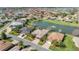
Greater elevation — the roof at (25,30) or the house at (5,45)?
the roof at (25,30)

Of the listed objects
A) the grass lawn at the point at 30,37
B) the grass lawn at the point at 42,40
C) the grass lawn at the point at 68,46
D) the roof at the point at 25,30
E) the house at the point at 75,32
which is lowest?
the grass lawn at the point at 68,46

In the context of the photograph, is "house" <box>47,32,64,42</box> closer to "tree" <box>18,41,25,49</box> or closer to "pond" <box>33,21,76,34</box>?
"pond" <box>33,21,76,34</box>

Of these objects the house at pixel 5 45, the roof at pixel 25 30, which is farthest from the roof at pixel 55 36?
the house at pixel 5 45

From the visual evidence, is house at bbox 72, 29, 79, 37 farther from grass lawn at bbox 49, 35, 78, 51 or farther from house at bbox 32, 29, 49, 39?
house at bbox 32, 29, 49, 39

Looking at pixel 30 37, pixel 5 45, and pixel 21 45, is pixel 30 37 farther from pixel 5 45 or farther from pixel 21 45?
pixel 5 45

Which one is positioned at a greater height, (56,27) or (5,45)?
(56,27)

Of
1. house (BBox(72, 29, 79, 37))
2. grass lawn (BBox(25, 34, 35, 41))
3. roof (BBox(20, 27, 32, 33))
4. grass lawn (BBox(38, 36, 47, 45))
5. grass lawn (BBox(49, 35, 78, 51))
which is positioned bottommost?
grass lawn (BBox(49, 35, 78, 51))

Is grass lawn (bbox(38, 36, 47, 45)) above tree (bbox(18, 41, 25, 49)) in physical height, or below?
above

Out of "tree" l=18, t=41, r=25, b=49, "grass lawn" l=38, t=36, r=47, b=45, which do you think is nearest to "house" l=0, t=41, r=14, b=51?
"tree" l=18, t=41, r=25, b=49

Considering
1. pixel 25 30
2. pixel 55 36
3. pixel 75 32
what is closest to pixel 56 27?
pixel 55 36

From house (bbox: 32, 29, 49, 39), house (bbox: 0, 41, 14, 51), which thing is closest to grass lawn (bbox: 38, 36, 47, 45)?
house (bbox: 32, 29, 49, 39)

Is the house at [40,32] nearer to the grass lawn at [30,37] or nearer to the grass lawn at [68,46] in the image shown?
the grass lawn at [30,37]
